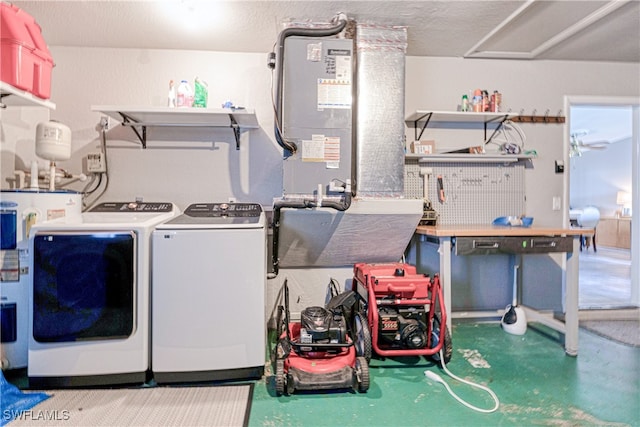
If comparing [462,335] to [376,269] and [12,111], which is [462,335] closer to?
[376,269]

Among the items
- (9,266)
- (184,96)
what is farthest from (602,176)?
(9,266)

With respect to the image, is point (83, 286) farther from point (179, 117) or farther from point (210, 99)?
point (210, 99)

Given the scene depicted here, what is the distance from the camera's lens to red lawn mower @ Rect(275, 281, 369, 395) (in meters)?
1.79

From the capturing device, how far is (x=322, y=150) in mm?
2295

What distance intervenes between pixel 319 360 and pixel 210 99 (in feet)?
7.58

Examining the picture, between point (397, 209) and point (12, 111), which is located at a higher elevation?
point (12, 111)

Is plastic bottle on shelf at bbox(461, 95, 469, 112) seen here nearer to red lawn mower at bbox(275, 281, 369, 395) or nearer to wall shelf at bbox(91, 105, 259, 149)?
wall shelf at bbox(91, 105, 259, 149)

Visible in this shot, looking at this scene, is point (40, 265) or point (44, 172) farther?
point (44, 172)

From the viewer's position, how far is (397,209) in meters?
2.30

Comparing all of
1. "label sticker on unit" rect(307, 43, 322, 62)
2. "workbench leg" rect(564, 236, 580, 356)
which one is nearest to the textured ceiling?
"label sticker on unit" rect(307, 43, 322, 62)

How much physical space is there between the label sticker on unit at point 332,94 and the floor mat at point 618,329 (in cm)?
293

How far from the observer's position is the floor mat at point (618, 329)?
2615 mm

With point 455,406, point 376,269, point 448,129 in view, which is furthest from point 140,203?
point 448,129

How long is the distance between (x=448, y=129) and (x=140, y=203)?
2.79 metres
